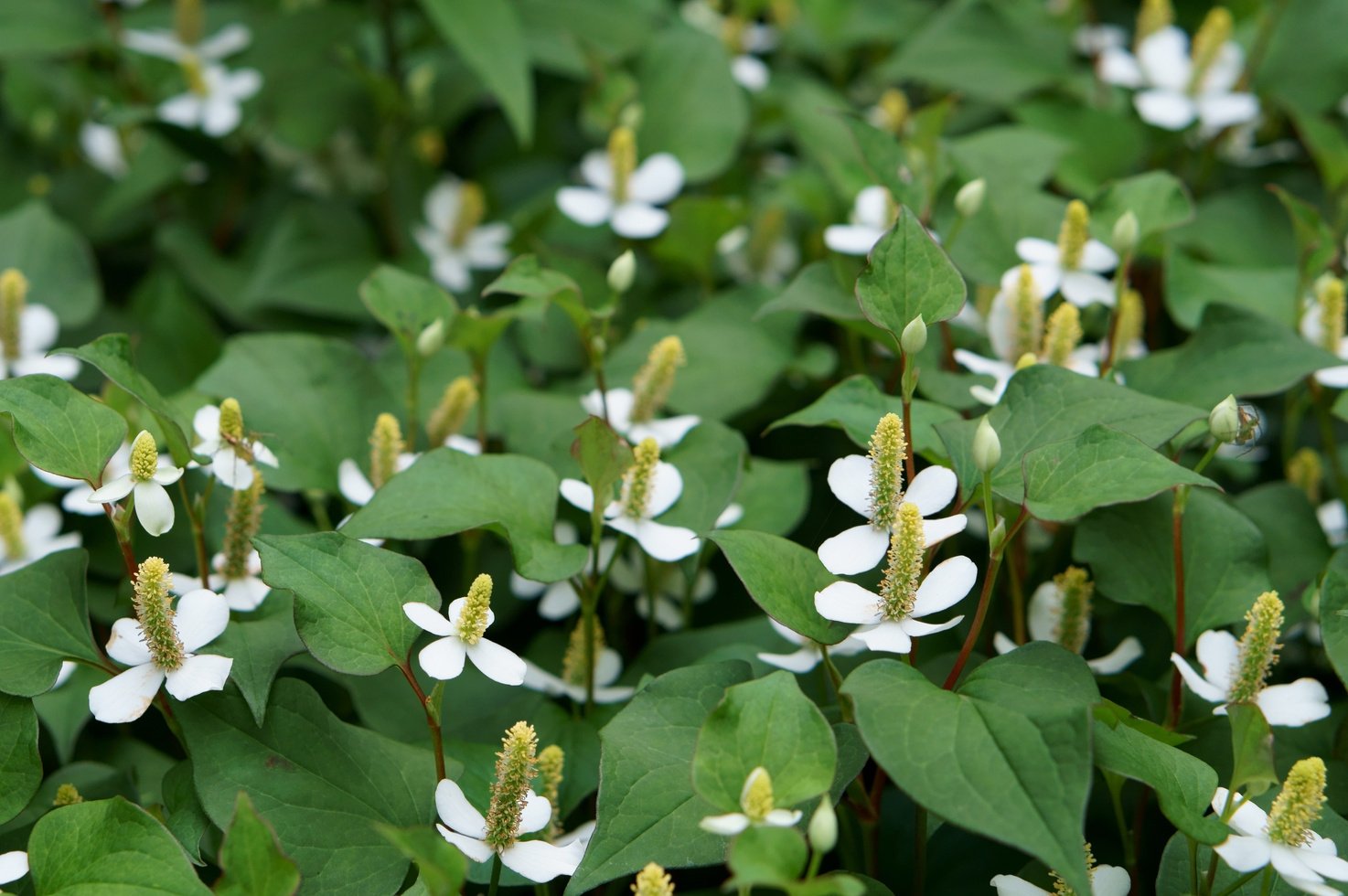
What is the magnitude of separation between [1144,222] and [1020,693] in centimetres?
47

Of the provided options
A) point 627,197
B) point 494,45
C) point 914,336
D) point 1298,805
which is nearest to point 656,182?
point 627,197

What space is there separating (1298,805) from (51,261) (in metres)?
1.05

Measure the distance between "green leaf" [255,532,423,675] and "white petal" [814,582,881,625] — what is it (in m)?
0.20

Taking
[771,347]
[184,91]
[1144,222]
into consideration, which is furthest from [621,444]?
[184,91]

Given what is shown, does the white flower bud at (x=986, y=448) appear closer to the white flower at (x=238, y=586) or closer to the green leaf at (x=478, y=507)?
the green leaf at (x=478, y=507)

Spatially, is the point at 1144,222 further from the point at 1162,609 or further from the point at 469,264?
the point at 469,264

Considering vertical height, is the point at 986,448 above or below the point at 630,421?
above

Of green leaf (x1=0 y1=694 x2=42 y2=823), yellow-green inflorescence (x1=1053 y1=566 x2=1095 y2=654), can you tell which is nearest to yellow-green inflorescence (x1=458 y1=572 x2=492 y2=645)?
green leaf (x1=0 y1=694 x2=42 y2=823)

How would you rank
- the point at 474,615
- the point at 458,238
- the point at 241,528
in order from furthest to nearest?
the point at 458,238, the point at 241,528, the point at 474,615

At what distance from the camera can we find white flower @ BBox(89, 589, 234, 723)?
2.07ft

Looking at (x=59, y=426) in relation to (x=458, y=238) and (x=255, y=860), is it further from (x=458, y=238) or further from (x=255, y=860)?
(x=458, y=238)

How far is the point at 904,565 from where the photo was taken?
24.1 inches

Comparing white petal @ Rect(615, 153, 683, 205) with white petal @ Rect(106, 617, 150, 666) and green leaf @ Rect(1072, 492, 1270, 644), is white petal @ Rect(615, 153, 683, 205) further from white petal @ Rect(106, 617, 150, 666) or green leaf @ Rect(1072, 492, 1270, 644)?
white petal @ Rect(106, 617, 150, 666)

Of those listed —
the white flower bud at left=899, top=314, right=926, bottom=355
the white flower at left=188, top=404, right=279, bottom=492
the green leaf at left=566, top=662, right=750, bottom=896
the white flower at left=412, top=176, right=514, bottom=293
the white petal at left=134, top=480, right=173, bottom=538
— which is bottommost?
the white flower at left=412, top=176, right=514, bottom=293
